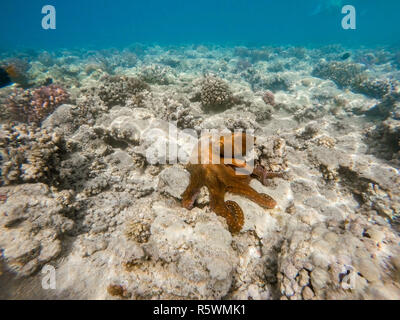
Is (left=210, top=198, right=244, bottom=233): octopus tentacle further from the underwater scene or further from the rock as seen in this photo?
the rock

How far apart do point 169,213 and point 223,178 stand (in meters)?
1.06

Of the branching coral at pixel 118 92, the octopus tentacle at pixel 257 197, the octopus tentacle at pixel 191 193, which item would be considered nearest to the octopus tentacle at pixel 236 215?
the octopus tentacle at pixel 257 197

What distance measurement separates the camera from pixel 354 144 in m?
5.42

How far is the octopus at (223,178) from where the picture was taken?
2766 mm

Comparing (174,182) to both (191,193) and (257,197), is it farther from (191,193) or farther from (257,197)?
(257,197)

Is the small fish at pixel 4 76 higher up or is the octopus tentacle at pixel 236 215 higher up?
the small fish at pixel 4 76

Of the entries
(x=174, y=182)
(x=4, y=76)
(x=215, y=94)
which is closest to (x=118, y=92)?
(x=215, y=94)

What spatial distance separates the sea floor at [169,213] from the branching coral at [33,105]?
0.11 feet

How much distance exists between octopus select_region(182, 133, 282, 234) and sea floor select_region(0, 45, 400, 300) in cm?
15

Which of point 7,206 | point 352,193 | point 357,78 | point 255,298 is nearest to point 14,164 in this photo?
point 7,206

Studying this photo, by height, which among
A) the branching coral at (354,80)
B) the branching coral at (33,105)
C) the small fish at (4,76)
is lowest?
the branching coral at (33,105)

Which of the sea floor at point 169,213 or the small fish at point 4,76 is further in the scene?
the small fish at point 4,76

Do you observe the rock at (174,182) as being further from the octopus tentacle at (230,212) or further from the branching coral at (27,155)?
the branching coral at (27,155)
